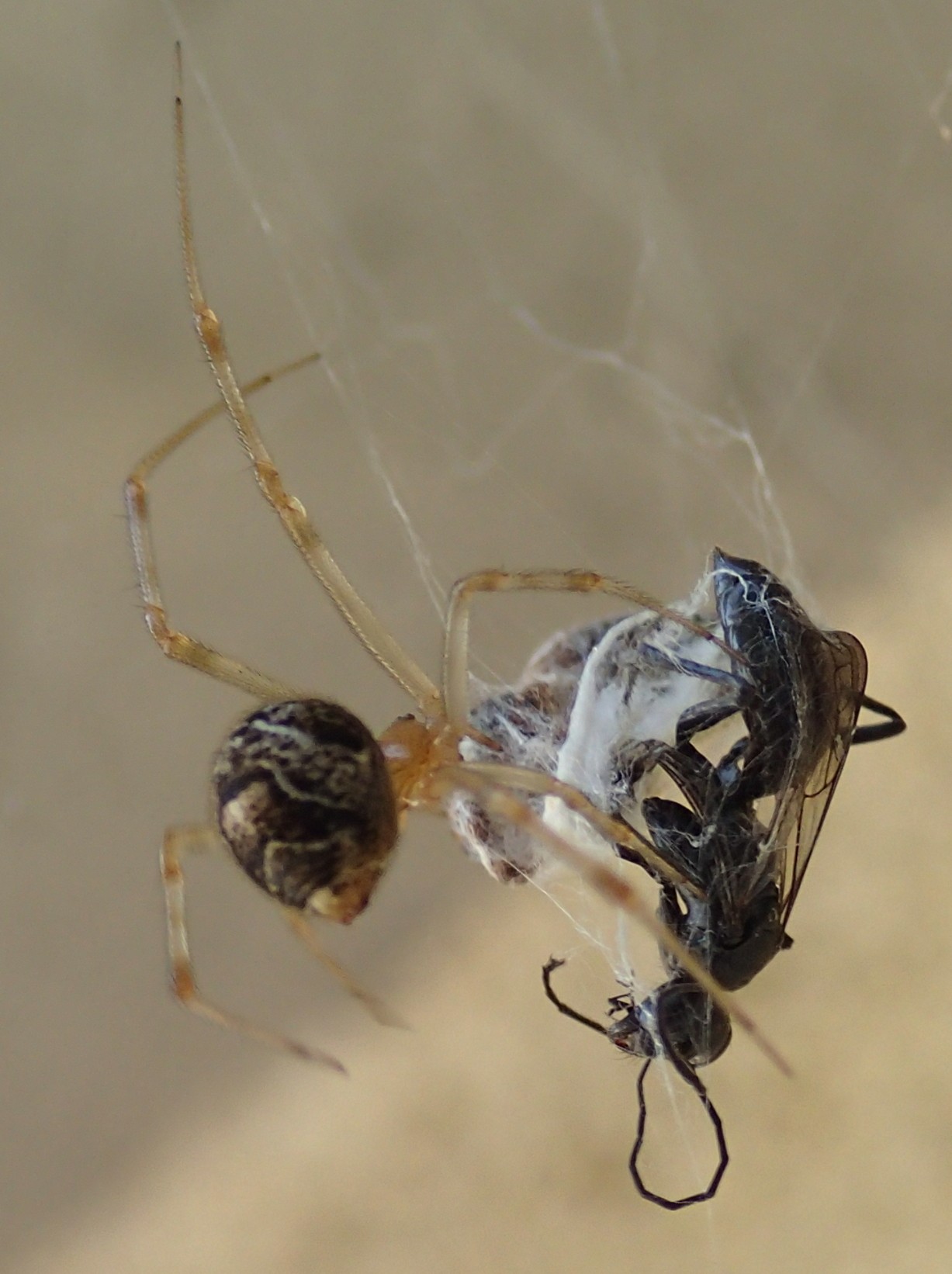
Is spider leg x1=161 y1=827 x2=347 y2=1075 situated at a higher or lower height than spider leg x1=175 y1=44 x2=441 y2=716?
lower

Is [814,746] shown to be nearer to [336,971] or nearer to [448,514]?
[336,971]

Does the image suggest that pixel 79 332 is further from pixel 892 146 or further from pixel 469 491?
pixel 892 146

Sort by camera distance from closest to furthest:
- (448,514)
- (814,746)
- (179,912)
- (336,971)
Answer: (814,746) < (336,971) < (179,912) < (448,514)

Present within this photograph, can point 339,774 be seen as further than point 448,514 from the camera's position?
No

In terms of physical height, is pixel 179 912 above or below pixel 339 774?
below

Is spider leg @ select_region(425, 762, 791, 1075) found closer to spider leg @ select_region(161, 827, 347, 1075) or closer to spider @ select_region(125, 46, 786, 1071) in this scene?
spider @ select_region(125, 46, 786, 1071)

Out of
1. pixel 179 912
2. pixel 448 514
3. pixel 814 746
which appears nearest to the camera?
pixel 814 746

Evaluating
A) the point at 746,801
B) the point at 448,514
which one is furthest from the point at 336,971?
the point at 448,514

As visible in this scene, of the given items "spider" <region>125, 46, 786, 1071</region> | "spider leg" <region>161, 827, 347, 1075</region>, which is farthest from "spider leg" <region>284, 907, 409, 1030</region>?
"spider leg" <region>161, 827, 347, 1075</region>
